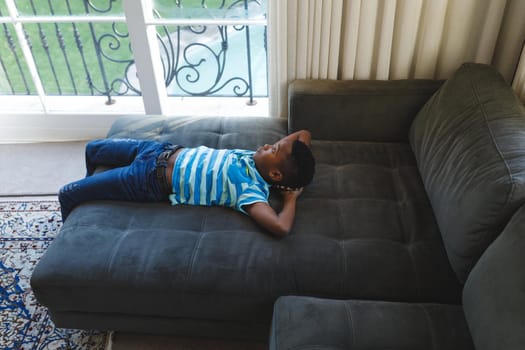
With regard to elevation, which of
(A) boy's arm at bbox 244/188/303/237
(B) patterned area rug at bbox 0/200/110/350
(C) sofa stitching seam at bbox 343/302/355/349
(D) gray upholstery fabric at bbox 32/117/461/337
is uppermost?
(A) boy's arm at bbox 244/188/303/237

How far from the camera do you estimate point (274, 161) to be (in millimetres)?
1619

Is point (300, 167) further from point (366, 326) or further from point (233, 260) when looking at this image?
point (366, 326)

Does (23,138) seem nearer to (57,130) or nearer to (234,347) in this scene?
(57,130)

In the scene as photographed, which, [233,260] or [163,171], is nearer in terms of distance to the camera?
[233,260]

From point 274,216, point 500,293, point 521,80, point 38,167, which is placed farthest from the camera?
point 38,167

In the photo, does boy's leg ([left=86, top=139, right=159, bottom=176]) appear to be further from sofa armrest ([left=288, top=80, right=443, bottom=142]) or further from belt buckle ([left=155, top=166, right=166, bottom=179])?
sofa armrest ([left=288, top=80, right=443, bottom=142])

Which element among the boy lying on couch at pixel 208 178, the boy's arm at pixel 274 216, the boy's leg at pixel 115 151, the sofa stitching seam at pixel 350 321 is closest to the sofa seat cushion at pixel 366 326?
the sofa stitching seam at pixel 350 321

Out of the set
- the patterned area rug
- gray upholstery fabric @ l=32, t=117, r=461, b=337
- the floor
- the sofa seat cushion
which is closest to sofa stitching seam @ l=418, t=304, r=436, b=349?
the sofa seat cushion

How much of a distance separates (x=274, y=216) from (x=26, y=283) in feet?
3.75

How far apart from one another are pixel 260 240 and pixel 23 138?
2000 millimetres

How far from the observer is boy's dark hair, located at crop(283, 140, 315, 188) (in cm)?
156

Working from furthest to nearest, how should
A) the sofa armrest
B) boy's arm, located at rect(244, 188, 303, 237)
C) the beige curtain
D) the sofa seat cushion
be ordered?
the sofa armrest, the beige curtain, boy's arm, located at rect(244, 188, 303, 237), the sofa seat cushion

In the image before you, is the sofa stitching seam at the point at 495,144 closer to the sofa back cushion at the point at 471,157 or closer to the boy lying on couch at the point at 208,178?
the sofa back cushion at the point at 471,157

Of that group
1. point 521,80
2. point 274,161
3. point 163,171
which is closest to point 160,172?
point 163,171
